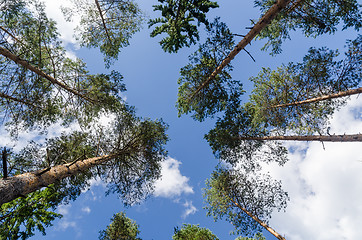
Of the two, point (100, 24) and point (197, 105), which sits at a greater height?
point (100, 24)

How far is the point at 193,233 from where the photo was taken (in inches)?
418

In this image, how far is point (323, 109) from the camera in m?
8.90

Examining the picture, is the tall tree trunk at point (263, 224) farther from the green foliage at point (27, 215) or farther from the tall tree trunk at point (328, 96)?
the green foliage at point (27, 215)

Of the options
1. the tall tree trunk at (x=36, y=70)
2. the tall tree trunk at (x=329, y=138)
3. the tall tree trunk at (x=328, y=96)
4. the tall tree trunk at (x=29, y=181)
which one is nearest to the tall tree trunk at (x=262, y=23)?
the tall tree trunk at (x=328, y=96)

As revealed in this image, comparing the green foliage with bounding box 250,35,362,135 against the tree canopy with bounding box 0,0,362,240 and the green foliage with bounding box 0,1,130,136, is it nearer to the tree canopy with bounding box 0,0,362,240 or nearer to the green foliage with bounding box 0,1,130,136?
the tree canopy with bounding box 0,0,362,240

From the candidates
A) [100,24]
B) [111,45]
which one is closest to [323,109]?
[111,45]

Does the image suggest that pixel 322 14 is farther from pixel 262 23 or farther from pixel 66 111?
pixel 66 111

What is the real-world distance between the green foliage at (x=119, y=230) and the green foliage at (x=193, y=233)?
2.68 metres

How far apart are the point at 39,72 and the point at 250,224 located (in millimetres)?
13335

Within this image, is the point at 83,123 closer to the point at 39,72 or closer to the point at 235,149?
the point at 39,72

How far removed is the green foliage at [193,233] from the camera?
10.2m

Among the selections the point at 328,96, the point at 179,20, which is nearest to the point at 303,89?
the point at 328,96

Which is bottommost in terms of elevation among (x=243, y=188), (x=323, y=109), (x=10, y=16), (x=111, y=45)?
(x=243, y=188)

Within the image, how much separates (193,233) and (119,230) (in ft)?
15.6
